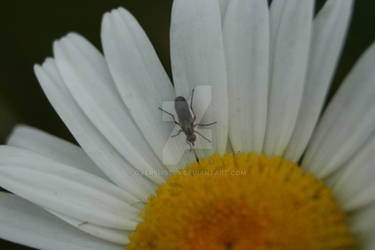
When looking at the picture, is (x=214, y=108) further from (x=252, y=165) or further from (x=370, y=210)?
(x=370, y=210)

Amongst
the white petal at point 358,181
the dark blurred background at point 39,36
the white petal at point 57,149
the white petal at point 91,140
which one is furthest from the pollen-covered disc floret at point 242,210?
the dark blurred background at point 39,36

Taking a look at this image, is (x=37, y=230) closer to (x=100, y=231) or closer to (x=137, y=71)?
(x=100, y=231)

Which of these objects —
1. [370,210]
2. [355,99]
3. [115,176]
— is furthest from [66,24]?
[370,210]

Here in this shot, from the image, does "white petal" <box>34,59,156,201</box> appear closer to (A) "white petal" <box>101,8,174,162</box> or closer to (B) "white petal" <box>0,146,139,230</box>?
(B) "white petal" <box>0,146,139,230</box>

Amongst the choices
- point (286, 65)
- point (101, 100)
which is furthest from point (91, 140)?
point (286, 65)

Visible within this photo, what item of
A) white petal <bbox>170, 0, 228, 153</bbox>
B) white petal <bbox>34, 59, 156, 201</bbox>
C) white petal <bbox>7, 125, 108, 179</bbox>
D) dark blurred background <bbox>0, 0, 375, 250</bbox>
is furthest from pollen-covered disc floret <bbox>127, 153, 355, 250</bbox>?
dark blurred background <bbox>0, 0, 375, 250</bbox>

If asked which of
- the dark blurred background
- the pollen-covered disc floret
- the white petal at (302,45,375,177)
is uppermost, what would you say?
the dark blurred background

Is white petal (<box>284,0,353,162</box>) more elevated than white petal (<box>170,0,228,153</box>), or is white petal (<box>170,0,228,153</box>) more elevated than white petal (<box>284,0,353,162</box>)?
white petal (<box>170,0,228,153</box>)
